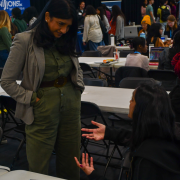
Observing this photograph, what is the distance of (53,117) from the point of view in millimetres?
1724

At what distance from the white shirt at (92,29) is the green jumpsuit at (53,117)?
5.10 m

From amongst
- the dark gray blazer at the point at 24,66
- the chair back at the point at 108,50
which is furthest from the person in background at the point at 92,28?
the dark gray blazer at the point at 24,66

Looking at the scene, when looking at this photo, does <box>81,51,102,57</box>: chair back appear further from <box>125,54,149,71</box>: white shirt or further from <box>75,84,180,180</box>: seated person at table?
<box>75,84,180,180</box>: seated person at table

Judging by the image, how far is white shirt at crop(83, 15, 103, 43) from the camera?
6.71 metres

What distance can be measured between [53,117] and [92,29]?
5323mm

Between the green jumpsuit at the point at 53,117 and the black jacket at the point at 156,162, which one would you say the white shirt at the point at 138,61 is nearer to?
the green jumpsuit at the point at 53,117

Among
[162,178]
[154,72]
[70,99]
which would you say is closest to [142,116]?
[162,178]

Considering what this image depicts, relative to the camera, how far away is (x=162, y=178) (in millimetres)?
1045

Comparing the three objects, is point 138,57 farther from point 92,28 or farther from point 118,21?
point 118,21

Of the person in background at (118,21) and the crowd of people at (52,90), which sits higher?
the person in background at (118,21)

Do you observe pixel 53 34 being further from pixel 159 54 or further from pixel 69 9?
pixel 159 54

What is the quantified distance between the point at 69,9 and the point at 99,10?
20.4 ft

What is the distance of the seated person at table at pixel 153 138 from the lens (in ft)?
3.42

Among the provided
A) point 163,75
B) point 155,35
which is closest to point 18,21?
point 155,35
